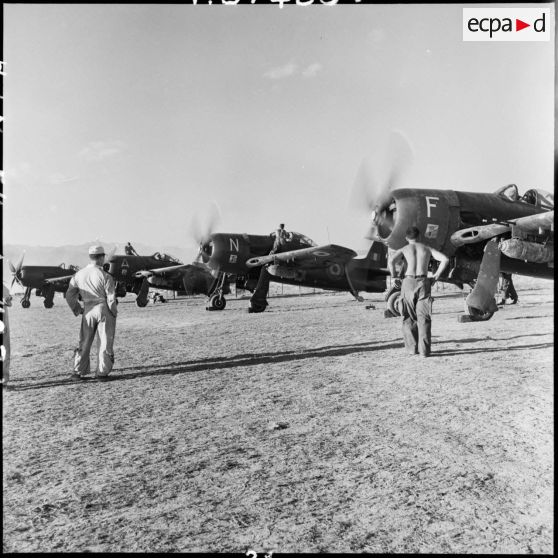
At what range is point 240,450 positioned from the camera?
3.46 meters

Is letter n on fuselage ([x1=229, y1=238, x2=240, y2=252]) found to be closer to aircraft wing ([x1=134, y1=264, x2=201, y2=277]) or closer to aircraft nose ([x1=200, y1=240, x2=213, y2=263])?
aircraft nose ([x1=200, y1=240, x2=213, y2=263])

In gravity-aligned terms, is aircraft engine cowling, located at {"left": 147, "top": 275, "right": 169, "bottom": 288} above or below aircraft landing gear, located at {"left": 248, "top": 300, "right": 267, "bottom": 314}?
above

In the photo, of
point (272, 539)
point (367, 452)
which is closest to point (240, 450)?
point (367, 452)

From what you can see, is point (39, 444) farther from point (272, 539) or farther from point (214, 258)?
point (214, 258)

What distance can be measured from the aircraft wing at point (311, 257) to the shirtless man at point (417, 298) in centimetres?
807

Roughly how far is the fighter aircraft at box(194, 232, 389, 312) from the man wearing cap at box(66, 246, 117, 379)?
945cm

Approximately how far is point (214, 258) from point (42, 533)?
50.1ft

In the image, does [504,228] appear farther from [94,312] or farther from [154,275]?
[154,275]

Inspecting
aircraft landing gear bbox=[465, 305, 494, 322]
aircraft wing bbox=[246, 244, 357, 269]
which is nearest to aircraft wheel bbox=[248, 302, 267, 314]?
aircraft wing bbox=[246, 244, 357, 269]

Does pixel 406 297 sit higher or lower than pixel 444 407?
higher

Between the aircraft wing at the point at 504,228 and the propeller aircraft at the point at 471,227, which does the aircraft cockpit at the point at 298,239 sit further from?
the aircraft wing at the point at 504,228

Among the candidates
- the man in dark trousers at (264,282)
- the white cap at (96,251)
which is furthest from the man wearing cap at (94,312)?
the man in dark trousers at (264,282)

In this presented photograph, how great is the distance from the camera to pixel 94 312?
245 inches

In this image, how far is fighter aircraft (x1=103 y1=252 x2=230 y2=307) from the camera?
22922 mm
